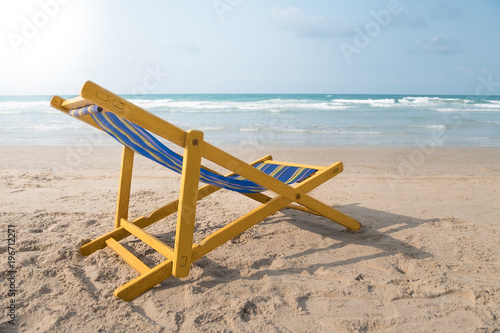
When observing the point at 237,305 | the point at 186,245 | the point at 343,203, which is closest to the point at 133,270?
the point at 186,245

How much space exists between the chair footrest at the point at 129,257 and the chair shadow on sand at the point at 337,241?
0.16m

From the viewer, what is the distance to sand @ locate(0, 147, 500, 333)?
192 cm

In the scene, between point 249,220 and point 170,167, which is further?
point 249,220

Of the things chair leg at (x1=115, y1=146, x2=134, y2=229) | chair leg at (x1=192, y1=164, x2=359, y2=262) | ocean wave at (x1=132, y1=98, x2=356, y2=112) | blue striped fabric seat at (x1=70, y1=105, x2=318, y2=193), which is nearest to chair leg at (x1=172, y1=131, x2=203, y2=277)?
chair leg at (x1=192, y1=164, x2=359, y2=262)

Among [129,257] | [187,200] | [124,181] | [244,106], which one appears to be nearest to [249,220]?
[187,200]

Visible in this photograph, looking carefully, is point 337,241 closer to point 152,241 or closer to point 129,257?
point 152,241

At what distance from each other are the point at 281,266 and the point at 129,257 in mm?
1019

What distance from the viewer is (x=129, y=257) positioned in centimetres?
246

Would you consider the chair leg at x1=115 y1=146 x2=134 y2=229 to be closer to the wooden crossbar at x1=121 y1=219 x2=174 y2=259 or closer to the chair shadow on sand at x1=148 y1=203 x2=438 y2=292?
the wooden crossbar at x1=121 y1=219 x2=174 y2=259

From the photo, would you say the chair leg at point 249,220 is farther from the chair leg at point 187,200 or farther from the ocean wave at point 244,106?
the ocean wave at point 244,106

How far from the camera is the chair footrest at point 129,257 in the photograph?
230cm

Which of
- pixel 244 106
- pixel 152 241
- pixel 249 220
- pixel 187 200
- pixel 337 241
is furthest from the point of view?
pixel 244 106

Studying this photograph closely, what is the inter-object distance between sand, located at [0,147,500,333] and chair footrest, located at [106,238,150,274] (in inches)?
3.1

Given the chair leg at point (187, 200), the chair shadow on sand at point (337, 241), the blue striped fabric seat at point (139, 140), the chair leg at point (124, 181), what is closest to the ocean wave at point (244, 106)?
the chair shadow on sand at point (337, 241)
